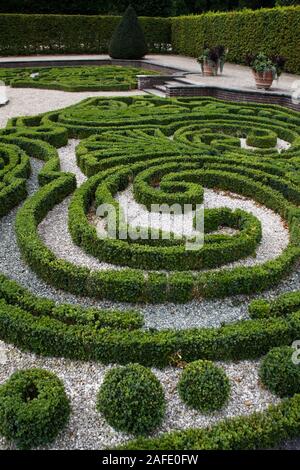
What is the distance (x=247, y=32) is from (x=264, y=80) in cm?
971

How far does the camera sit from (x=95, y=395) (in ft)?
12.4

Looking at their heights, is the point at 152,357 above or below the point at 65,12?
below

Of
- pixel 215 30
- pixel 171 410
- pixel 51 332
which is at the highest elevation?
pixel 215 30

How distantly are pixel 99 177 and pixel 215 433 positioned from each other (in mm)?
4868

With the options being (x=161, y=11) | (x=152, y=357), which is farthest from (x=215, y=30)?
(x=152, y=357)

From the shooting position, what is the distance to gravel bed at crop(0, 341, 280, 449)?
343 cm

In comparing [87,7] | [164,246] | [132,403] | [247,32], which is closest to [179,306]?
[164,246]

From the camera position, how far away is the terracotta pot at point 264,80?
1503cm

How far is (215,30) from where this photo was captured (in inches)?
1033

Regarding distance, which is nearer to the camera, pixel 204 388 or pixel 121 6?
pixel 204 388

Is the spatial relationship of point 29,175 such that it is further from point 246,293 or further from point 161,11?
point 161,11

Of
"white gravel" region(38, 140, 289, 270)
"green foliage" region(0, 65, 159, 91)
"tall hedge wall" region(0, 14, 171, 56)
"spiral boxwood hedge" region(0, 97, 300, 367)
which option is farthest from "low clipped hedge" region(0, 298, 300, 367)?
"tall hedge wall" region(0, 14, 171, 56)

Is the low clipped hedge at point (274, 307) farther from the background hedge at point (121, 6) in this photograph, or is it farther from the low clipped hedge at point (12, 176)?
the background hedge at point (121, 6)

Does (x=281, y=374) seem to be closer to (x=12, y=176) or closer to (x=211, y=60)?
(x=12, y=176)
